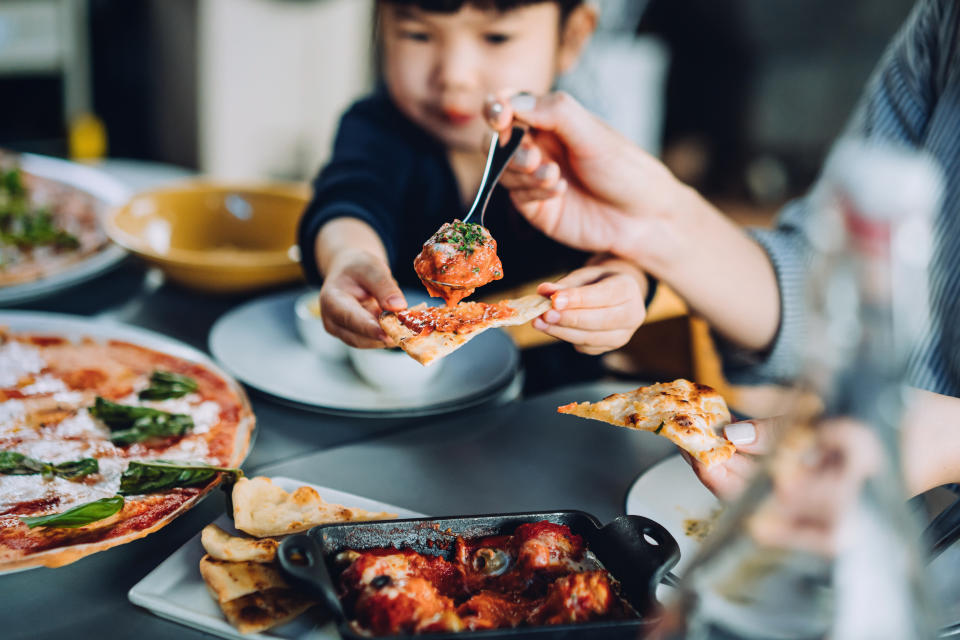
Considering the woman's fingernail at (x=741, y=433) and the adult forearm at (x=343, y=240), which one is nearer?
the woman's fingernail at (x=741, y=433)

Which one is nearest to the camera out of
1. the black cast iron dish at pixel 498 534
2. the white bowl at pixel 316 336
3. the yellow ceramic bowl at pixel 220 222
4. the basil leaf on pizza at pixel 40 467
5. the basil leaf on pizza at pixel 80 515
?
the black cast iron dish at pixel 498 534

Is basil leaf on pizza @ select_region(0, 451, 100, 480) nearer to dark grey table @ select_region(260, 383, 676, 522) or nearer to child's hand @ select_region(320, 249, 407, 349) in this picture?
dark grey table @ select_region(260, 383, 676, 522)

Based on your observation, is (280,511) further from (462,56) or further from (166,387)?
(462,56)

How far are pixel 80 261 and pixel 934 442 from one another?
1507 mm

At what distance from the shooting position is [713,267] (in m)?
1.40

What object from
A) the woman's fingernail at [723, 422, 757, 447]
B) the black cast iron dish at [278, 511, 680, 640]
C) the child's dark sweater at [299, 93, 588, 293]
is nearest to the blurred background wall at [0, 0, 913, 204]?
the child's dark sweater at [299, 93, 588, 293]

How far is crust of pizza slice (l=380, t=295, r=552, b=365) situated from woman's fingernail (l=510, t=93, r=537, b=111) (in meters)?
0.30

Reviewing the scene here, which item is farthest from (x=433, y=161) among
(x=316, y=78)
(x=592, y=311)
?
(x=316, y=78)

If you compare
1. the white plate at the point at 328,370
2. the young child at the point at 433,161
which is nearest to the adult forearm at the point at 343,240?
the young child at the point at 433,161

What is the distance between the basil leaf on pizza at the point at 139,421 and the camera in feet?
3.34

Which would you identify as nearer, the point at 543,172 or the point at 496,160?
the point at 496,160

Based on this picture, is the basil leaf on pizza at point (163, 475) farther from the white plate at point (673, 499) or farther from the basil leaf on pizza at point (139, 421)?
the white plate at point (673, 499)

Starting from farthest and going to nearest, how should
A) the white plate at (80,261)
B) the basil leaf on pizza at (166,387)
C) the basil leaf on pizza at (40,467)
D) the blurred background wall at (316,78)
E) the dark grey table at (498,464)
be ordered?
the blurred background wall at (316,78) < the white plate at (80,261) < the basil leaf on pizza at (166,387) < the dark grey table at (498,464) < the basil leaf on pizza at (40,467)

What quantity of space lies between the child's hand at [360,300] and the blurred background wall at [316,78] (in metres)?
3.48
